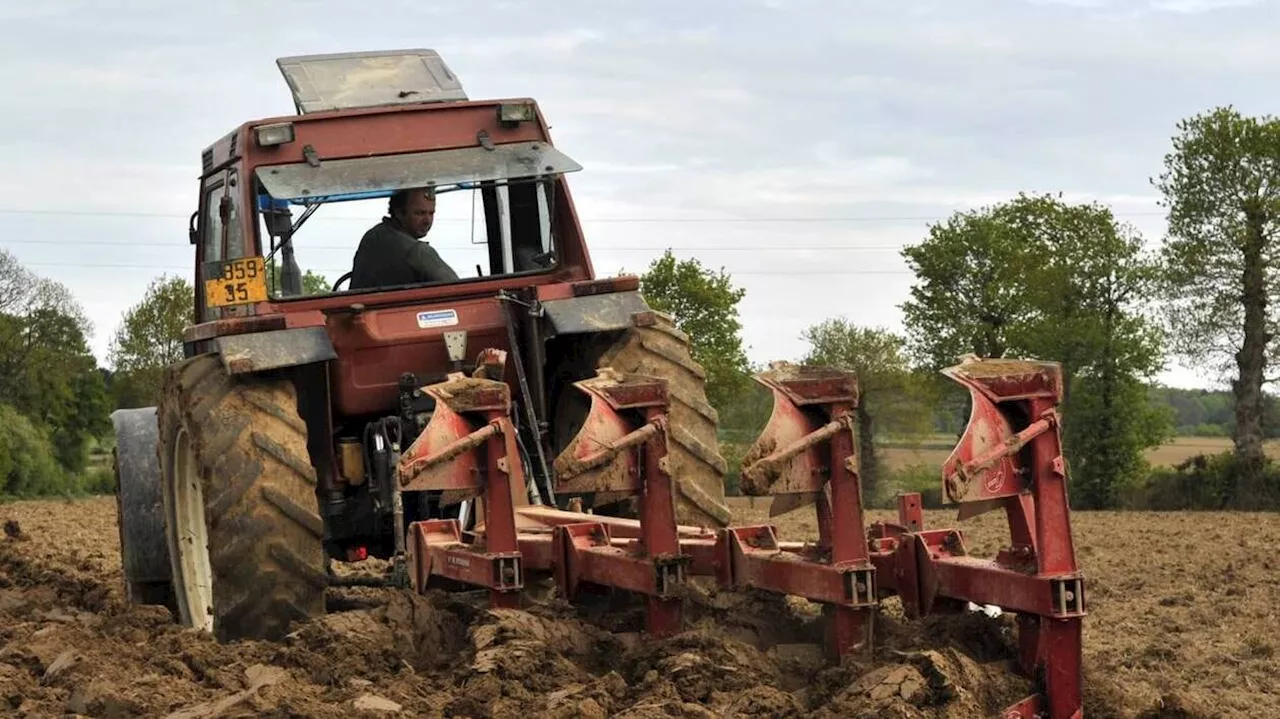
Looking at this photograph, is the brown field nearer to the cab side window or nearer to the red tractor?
the cab side window

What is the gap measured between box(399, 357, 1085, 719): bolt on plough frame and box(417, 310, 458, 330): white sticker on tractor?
1210mm

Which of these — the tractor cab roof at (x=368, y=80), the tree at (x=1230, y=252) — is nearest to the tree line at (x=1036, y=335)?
the tree at (x=1230, y=252)

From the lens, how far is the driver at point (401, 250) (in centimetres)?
864

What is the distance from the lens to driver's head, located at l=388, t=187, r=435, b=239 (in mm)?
8766

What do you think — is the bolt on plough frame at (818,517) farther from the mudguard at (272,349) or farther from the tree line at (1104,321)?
the tree line at (1104,321)

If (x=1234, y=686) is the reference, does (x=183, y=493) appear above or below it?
above

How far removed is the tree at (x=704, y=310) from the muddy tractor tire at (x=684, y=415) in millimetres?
36500

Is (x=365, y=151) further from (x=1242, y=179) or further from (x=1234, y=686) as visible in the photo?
(x=1242, y=179)

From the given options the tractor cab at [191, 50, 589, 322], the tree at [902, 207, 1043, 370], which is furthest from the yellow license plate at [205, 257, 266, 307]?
the tree at [902, 207, 1043, 370]

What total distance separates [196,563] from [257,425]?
174cm

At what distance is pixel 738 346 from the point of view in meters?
45.6

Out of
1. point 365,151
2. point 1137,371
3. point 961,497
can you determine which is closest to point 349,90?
point 365,151

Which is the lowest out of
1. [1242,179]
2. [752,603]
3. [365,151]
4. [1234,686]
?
[1234,686]

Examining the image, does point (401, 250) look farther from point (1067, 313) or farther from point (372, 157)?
point (1067, 313)
